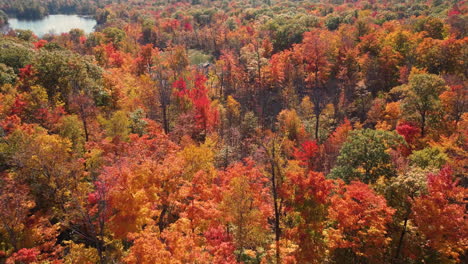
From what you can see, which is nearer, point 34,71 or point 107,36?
point 34,71

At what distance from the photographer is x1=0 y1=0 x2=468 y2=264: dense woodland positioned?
26578 millimetres

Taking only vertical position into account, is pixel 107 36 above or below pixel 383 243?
above

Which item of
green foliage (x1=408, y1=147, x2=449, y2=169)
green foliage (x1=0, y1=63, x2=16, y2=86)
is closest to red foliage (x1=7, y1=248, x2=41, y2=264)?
green foliage (x1=0, y1=63, x2=16, y2=86)

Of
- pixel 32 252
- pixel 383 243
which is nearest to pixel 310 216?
pixel 383 243

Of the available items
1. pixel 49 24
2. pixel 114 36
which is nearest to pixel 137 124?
pixel 114 36

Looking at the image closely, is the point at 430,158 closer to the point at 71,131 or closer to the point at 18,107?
the point at 71,131

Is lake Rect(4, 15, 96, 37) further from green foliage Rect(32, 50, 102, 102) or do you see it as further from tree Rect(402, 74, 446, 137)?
tree Rect(402, 74, 446, 137)

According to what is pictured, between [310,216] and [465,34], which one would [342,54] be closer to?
[465,34]

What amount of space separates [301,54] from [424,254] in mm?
58027

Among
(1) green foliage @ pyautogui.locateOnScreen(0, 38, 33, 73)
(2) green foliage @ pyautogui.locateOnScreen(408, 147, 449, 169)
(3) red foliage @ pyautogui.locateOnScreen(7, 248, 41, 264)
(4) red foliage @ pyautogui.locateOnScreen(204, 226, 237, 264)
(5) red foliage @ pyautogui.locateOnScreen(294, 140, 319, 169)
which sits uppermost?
(1) green foliage @ pyautogui.locateOnScreen(0, 38, 33, 73)

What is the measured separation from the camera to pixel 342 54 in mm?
73438

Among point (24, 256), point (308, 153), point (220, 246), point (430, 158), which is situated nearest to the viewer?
point (24, 256)

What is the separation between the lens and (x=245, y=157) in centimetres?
5194

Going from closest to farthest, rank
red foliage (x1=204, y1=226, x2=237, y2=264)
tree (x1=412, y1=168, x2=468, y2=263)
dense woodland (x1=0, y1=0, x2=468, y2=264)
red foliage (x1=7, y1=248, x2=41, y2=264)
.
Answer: tree (x1=412, y1=168, x2=468, y2=263) → red foliage (x1=7, y1=248, x2=41, y2=264) → red foliage (x1=204, y1=226, x2=237, y2=264) → dense woodland (x1=0, y1=0, x2=468, y2=264)
